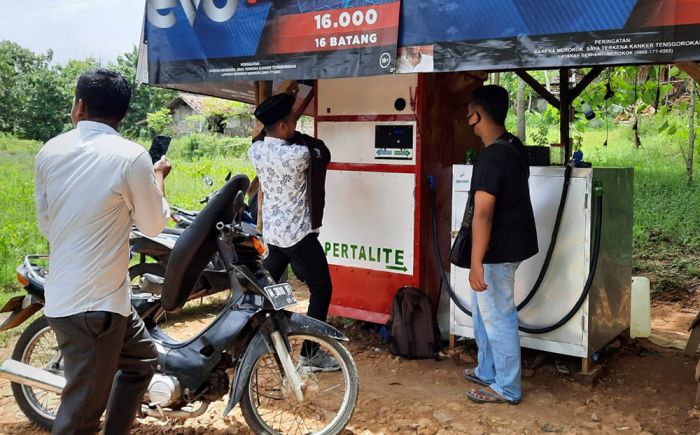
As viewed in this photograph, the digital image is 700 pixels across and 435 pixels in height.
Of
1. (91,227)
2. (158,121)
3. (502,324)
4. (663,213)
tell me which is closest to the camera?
(91,227)

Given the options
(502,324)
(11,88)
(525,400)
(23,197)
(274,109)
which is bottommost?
(525,400)

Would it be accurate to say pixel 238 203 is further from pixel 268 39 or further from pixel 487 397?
pixel 487 397

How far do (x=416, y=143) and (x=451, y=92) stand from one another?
60 centimetres

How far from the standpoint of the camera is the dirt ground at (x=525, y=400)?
3.53 m

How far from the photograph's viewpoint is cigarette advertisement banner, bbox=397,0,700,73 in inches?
119

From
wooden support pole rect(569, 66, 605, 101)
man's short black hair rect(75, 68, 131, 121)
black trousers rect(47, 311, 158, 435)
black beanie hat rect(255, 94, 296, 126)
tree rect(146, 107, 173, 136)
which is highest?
tree rect(146, 107, 173, 136)

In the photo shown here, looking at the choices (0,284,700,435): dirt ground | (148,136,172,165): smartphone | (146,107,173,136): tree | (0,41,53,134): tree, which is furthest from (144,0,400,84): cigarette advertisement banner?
(0,41,53,134): tree

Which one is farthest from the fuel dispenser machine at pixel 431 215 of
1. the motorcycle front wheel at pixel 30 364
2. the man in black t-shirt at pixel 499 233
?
the motorcycle front wheel at pixel 30 364

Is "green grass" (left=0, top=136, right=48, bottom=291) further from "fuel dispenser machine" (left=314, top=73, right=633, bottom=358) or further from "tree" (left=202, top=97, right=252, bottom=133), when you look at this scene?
"tree" (left=202, top=97, right=252, bottom=133)

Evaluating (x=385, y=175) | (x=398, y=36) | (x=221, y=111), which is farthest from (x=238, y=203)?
(x=221, y=111)

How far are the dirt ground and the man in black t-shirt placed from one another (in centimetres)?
23

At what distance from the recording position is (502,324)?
3801 millimetres

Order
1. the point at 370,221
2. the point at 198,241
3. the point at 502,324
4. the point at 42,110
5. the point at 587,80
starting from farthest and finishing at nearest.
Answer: the point at 42,110, the point at 587,80, the point at 370,221, the point at 502,324, the point at 198,241

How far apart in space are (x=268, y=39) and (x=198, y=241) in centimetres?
192
